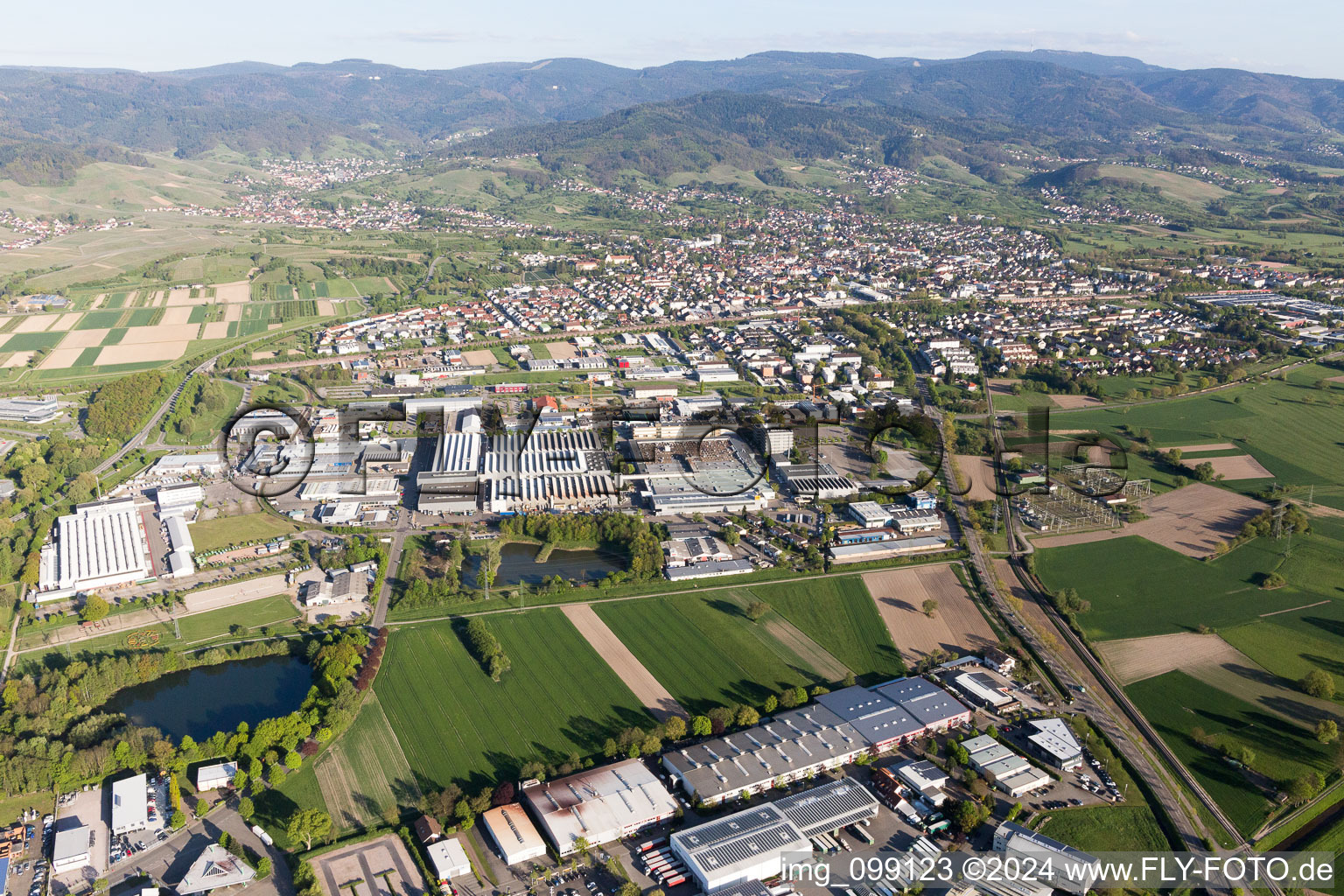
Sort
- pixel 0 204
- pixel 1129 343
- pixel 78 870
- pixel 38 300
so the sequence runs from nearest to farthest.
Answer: pixel 78 870 < pixel 1129 343 < pixel 38 300 < pixel 0 204

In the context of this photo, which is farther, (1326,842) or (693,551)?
(693,551)

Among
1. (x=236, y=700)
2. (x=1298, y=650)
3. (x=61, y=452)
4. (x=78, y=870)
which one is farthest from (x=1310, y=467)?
(x=61, y=452)

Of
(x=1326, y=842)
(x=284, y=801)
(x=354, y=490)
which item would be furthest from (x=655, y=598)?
(x=1326, y=842)

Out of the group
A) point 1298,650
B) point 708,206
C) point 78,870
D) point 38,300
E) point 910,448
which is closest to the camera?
point 78,870

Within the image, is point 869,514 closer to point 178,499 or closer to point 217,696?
point 217,696

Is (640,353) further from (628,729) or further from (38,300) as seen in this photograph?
(38,300)

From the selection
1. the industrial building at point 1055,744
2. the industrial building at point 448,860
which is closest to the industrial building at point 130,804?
the industrial building at point 448,860
